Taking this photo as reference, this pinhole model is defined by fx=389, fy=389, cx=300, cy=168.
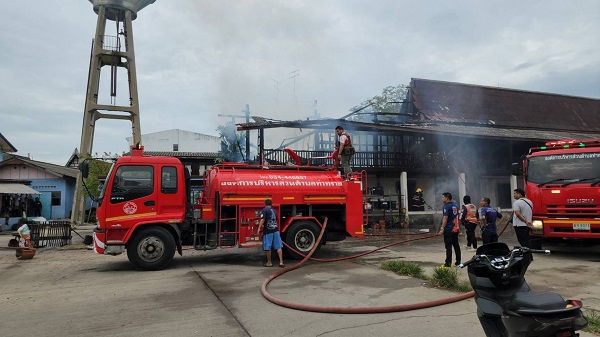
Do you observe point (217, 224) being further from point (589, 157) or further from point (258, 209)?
point (589, 157)

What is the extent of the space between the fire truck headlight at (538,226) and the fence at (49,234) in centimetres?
1446

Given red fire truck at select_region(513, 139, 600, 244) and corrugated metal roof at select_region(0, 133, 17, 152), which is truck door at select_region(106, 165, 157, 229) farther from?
corrugated metal roof at select_region(0, 133, 17, 152)

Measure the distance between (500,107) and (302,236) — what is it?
830 inches

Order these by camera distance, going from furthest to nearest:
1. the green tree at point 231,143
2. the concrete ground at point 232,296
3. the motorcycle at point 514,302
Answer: the green tree at point 231,143 → the concrete ground at point 232,296 → the motorcycle at point 514,302

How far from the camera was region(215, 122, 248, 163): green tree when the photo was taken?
1544 cm

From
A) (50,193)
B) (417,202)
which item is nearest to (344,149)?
(417,202)

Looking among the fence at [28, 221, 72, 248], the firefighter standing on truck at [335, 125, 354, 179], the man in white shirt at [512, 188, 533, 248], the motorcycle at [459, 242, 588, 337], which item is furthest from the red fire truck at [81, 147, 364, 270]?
the motorcycle at [459, 242, 588, 337]

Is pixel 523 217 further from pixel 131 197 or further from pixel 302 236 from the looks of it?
pixel 131 197

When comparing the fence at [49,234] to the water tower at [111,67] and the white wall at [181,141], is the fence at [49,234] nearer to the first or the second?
the water tower at [111,67]

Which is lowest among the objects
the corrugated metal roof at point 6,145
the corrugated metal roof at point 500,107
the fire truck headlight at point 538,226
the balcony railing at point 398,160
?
the fire truck headlight at point 538,226

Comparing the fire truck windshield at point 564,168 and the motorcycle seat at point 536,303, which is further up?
the fire truck windshield at point 564,168

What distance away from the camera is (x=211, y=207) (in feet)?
30.0

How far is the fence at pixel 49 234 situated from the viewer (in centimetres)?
1273

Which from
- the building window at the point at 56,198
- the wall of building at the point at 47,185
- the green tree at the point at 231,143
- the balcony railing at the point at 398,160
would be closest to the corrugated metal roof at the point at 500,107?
the balcony railing at the point at 398,160
